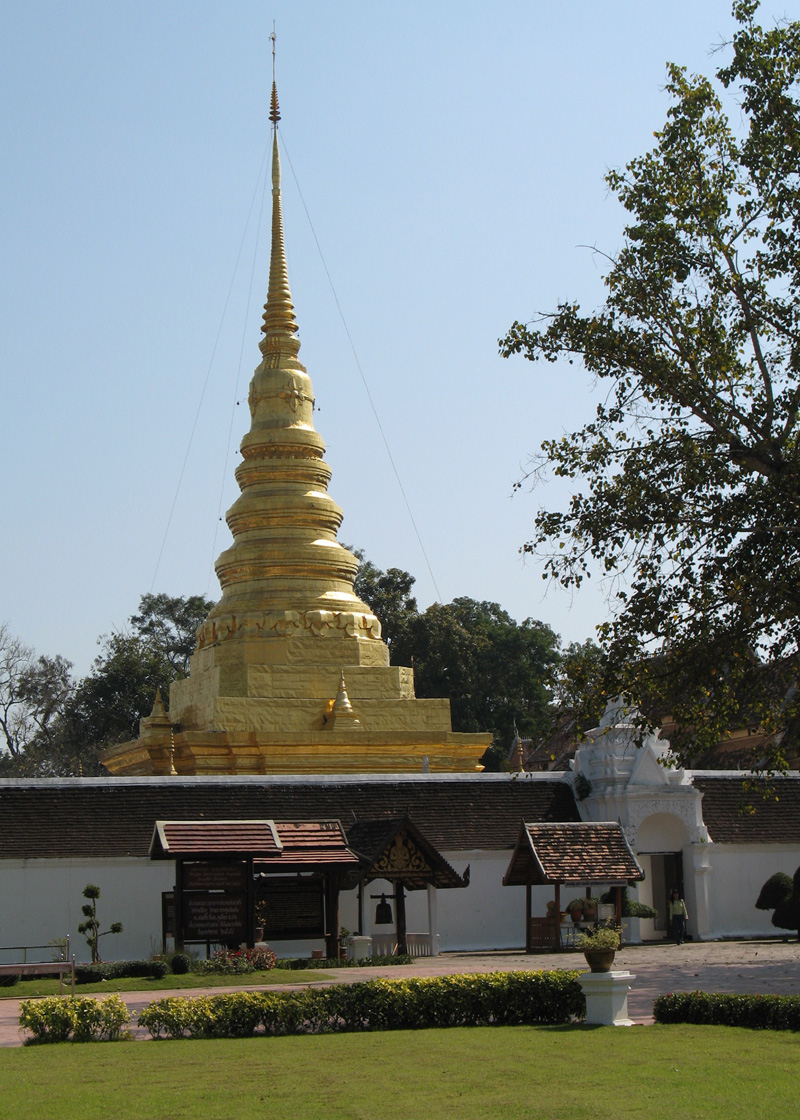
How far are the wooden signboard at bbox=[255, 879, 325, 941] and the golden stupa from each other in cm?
812

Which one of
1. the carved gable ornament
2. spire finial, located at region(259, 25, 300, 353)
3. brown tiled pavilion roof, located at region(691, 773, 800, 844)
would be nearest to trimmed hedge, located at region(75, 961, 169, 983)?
the carved gable ornament

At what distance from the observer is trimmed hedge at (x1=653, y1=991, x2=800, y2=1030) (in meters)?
13.7

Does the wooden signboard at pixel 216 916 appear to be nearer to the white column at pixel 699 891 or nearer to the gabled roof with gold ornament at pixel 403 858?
the gabled roof with gold ornament at pixel 403 858

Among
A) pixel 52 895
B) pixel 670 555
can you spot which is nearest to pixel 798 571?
pixel 670 555

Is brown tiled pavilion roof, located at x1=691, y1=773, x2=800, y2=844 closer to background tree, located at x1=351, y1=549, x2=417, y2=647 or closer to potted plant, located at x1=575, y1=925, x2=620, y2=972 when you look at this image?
potted plant, located at x1=575, y1=925, x2=620, y2=972

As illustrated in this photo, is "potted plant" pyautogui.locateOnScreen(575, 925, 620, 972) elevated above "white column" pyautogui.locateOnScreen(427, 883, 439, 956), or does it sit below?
above

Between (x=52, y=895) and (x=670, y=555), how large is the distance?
507 inches

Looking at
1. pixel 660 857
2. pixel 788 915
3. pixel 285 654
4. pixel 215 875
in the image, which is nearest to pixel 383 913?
pixel 215 875

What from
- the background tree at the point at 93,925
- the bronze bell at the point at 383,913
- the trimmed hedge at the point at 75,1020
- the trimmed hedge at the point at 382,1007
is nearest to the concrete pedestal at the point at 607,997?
the trimmed hedge at the point at 382,1007

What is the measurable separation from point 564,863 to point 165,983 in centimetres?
795

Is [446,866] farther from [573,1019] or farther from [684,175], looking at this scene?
[684,175]

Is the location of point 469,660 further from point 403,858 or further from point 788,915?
point 403,858

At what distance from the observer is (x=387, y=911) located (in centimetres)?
2645

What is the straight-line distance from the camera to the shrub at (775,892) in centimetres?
2864
